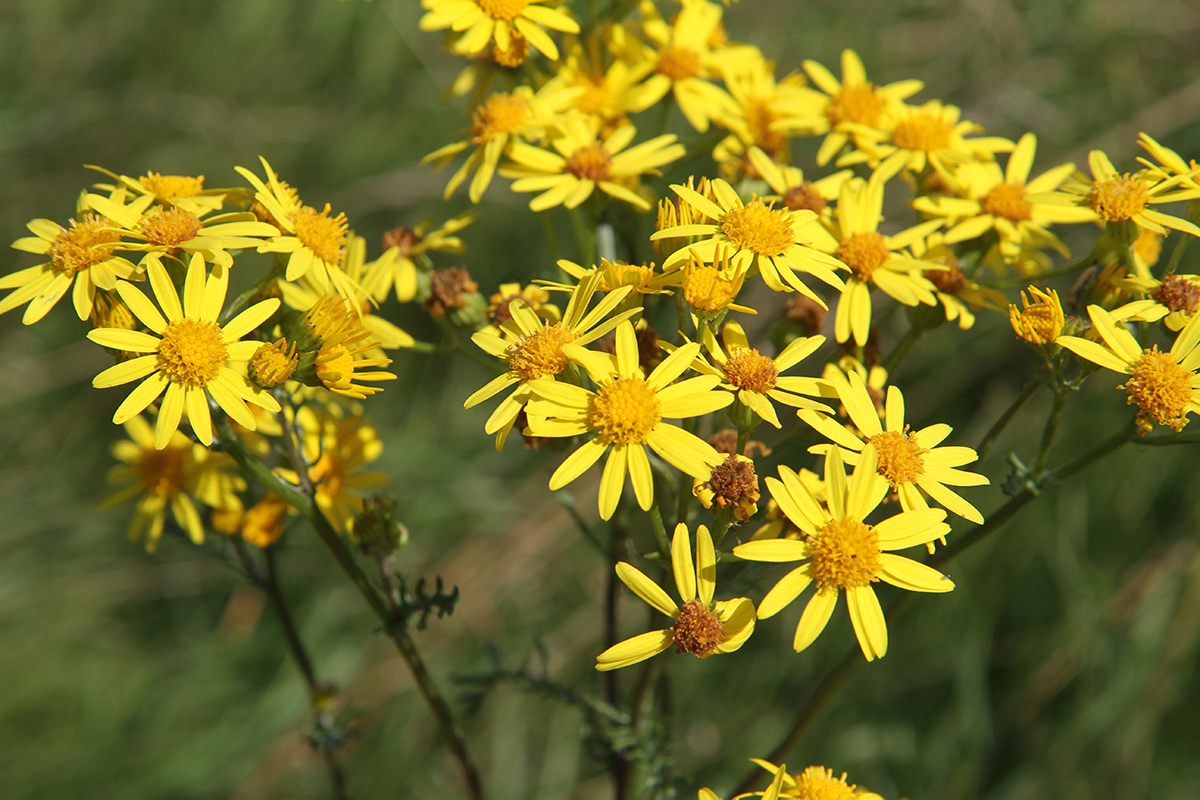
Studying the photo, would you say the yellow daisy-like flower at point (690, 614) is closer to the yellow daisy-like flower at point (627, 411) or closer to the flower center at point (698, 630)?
the flower center at point (698, 630)

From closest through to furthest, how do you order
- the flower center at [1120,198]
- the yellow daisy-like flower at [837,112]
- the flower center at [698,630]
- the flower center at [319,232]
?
1. the flower center at [698,630]
2. the flower center at [319,232]
3. the flower center at [1120,198]
4. the yellow daisy-like flower at [837,112]

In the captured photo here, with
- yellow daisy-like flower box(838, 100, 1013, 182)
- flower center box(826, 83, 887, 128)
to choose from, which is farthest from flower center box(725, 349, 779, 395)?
flower center box(826, 83, 887, 128)

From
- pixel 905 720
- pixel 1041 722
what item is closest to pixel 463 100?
pixel 905 720

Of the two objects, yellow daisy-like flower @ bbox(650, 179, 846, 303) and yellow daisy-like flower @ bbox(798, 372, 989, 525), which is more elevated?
yellow daisy-like flower @ bbox(650, 179, 846, 303)

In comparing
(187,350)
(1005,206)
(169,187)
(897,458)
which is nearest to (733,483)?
(897,458)

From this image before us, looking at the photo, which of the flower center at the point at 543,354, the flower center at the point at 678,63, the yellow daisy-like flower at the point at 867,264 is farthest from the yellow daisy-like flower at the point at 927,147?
the flower center at the point at 543,354

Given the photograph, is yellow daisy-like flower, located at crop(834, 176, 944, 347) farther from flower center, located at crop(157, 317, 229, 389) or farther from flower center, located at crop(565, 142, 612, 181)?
flower center, located at crop(157, 317, 229, 389)
